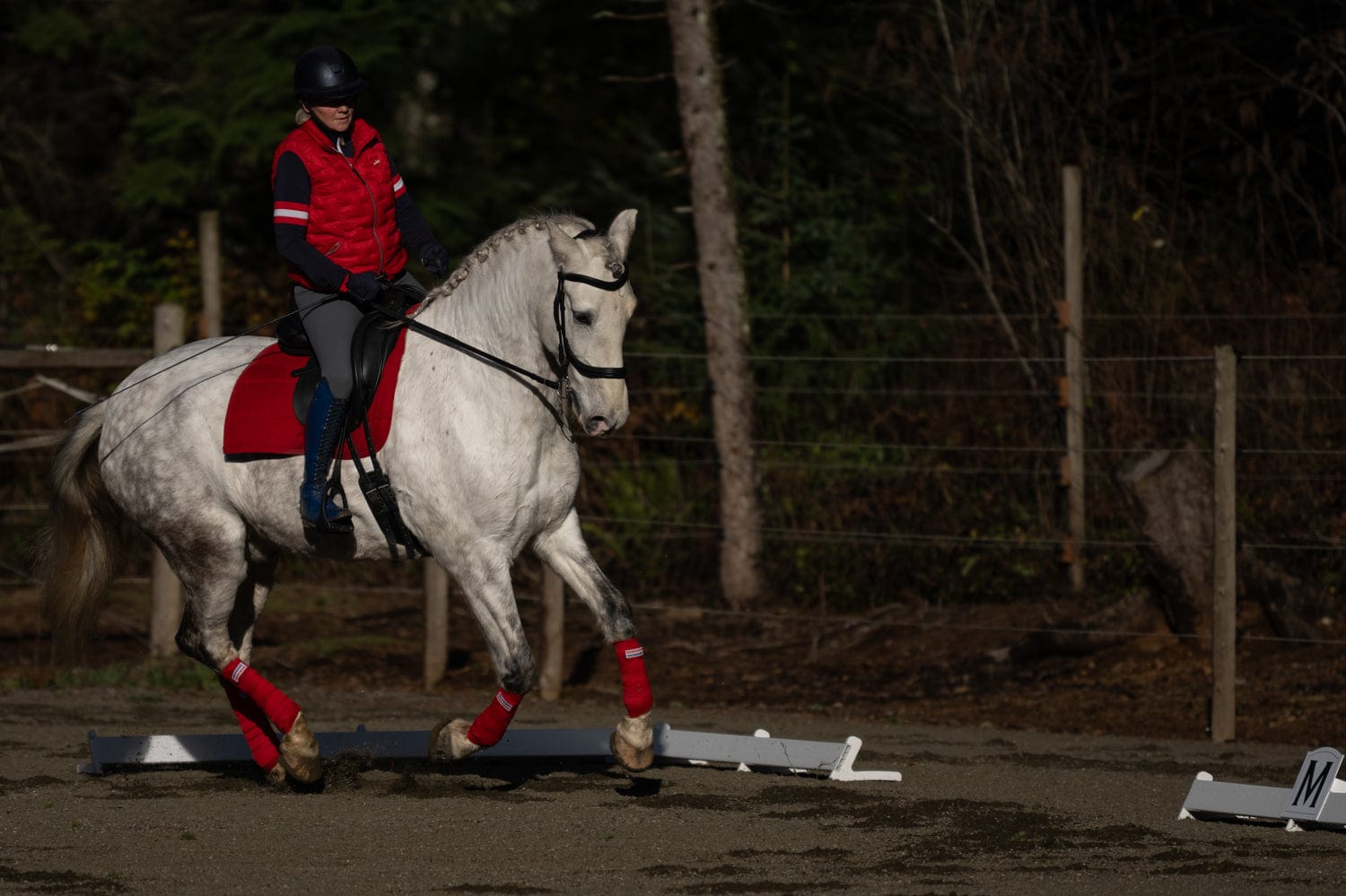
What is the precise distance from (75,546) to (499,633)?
235 centimetres

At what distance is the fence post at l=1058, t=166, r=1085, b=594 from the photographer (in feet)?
36.6

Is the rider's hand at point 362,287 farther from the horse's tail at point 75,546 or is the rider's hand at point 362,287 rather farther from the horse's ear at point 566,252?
the horse's tail at point 75,546

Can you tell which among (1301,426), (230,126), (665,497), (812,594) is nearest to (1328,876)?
(1301,426)

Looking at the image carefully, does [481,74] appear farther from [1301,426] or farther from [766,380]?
[1301,426]

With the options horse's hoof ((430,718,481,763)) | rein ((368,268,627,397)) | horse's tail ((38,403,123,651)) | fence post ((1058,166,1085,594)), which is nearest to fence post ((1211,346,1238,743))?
fence post ((1058,166,1085,594))

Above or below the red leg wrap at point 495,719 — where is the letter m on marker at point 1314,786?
below

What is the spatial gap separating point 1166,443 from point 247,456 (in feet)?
22.5

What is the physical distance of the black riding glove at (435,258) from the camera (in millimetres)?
7016

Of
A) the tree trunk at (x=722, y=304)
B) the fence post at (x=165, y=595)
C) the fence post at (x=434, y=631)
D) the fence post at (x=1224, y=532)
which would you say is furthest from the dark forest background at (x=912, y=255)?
the fence post at (x=165, y=595)

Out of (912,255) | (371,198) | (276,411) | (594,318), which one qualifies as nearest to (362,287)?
(371,198)

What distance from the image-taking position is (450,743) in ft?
22.0

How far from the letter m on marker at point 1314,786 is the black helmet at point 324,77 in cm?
453

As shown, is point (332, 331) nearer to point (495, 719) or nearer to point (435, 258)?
point (435, 258)

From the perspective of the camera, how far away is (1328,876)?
17.9 ft
